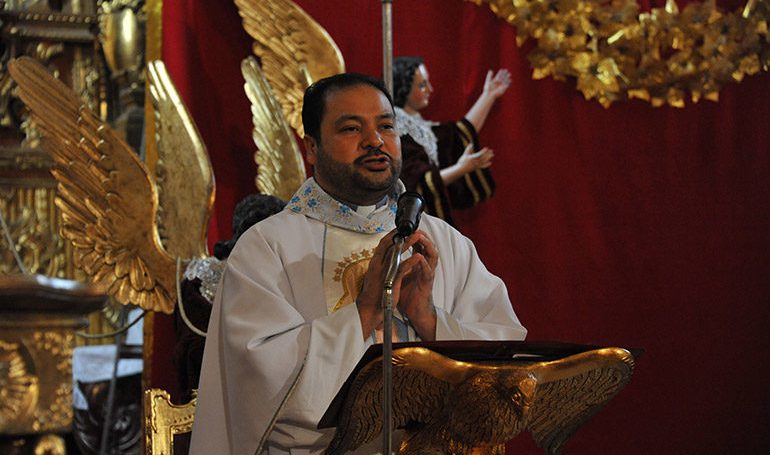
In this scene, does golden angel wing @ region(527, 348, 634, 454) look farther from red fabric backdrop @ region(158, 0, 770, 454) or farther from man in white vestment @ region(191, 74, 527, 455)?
red fabric backdrop @ region(158, 0, 770, 454)

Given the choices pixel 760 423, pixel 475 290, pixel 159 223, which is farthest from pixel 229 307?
pixel 760 423

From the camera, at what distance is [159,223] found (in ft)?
15.0

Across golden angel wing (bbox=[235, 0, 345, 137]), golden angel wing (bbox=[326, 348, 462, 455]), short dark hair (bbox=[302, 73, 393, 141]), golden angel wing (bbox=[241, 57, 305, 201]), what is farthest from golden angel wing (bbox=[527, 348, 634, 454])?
golden angel wing (bbox=[235, 0, 345, 137])

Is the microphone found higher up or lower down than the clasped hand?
higher up

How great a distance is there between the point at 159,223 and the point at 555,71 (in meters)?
2.06

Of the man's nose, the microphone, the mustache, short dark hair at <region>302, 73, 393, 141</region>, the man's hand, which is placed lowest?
the man's hand

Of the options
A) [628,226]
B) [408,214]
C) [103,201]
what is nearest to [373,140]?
[408,214]

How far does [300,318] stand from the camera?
2.77 m

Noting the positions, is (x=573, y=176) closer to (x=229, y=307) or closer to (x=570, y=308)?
(x=570, y=308)

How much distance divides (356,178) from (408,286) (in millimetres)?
303

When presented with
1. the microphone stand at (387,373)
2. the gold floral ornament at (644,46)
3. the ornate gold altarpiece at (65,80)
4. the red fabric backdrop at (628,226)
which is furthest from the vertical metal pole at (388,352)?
the gold floral ornament at (644,46)

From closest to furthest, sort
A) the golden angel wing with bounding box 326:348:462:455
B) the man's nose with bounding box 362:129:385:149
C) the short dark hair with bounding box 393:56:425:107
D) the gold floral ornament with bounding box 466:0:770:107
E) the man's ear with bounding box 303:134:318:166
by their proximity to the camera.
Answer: the golden angel wing with bounding box 326:348:462:455, the man's nose with bounding box 362:129:385:149, the man's ear with bounding box 303:134:318:166, the short dark hair with bounding box 393:56:425:107, the gold floral ornament with bounding box 466:0:770:107

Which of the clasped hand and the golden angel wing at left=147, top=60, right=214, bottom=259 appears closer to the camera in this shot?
the clasped hand

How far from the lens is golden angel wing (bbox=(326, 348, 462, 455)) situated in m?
2.36
